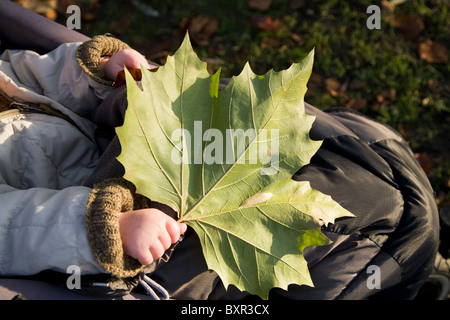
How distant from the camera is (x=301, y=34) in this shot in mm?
1999

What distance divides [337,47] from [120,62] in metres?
1.10

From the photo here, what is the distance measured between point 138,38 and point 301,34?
74 cm

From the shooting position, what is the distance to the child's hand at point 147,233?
0.91m

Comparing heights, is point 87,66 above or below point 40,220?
above

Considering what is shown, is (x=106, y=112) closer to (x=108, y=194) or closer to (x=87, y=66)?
(x=87, y=66)

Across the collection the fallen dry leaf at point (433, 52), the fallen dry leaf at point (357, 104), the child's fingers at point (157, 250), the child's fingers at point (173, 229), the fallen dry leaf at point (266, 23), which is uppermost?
the fallen dry leaf at point (266, 23)

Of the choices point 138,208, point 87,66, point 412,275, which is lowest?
point 412,275

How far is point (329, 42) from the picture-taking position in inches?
Result: 77.6

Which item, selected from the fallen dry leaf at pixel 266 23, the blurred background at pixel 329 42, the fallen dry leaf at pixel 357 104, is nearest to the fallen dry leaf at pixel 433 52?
the blurred background at pixel 329 42

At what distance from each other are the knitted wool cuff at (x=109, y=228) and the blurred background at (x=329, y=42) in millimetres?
1110

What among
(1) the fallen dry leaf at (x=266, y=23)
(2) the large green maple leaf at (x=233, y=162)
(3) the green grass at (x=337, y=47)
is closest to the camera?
(2) the large green maple leaf at (x=233, y=162)

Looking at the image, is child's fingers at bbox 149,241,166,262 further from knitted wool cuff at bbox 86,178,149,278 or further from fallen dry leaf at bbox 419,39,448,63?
fallen dry leaf at bbox 419,39,448,63

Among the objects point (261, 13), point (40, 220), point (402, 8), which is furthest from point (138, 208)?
point (402, 8)

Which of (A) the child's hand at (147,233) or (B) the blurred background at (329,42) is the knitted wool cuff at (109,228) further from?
(B) the blurred background at (329,42)
